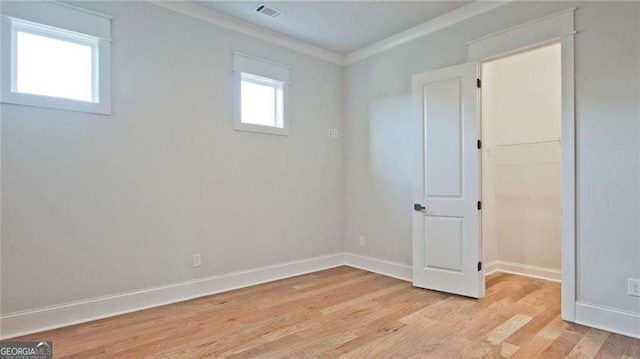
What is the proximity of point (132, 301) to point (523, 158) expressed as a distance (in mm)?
4549

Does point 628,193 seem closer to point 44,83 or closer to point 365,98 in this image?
point 365,98

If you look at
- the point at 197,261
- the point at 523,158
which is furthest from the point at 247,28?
the point at 523,158

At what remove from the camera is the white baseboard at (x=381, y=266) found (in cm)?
393

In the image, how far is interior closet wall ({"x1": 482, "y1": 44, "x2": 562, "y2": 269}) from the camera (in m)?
3.95

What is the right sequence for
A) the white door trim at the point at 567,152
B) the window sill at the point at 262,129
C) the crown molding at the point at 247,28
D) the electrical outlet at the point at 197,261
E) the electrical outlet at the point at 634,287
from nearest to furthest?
the electrical outlet at the point at 634,287 → the white door trim at the point at 567,152 → the crown molding at the point at 247,28 → the electrical outlet at the point at 197,261 → the window sill at the point at 262,129

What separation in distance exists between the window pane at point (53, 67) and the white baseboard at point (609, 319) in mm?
4337

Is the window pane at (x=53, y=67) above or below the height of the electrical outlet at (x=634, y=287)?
above

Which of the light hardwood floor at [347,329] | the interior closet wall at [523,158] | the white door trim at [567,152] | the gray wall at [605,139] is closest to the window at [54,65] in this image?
the light hardwood floor at [347,329]

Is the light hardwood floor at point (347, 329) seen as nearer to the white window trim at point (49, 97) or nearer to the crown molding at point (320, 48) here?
the white window trim at point (49, 97)

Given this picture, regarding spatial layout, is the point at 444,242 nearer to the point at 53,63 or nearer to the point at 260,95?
the point at 260,95

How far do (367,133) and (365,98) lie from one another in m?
0.47

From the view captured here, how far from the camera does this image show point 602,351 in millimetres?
2207

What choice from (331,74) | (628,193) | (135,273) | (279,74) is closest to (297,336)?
(135,273)

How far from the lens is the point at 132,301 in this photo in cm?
297
